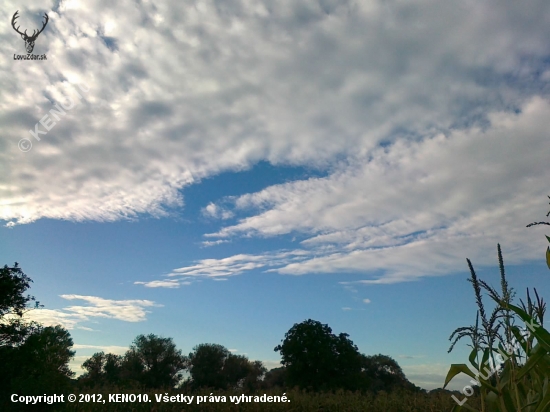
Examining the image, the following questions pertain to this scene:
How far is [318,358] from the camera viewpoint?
40.2 meters

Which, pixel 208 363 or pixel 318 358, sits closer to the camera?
pixel 318 358

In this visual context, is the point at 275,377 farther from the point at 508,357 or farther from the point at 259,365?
the point at 508,357

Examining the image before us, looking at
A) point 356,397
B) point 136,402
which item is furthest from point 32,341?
point 356,397

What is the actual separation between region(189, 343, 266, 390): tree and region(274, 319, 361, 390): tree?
6215mm

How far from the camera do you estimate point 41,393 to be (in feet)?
37.3

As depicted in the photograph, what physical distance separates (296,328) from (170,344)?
14.3m

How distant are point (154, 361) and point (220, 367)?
761 centimetres

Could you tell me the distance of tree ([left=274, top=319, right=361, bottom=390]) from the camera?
39.8 m

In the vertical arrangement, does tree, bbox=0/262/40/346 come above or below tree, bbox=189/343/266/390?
above

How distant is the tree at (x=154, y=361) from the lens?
42.0 m

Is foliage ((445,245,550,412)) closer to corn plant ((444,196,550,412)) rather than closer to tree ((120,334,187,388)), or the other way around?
corn plant ((444,196,550,412))

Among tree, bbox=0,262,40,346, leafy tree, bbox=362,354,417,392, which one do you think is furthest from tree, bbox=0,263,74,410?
leafy tree, bbox=362,354,417,392

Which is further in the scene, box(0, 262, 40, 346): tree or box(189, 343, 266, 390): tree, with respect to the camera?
box(189, 343, 266, 390): tree

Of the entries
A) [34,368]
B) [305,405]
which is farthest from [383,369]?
[34,368]
